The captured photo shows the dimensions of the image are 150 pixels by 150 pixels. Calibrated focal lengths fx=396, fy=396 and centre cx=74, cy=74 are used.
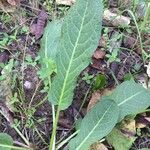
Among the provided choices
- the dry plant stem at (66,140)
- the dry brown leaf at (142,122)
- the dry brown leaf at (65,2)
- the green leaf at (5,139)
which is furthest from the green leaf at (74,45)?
the dry brown leaf at (65,2)

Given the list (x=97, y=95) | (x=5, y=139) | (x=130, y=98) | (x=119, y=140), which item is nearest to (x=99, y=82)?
(x=97, y=95)

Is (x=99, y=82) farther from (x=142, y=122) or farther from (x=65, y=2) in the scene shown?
(x=65, y=2)

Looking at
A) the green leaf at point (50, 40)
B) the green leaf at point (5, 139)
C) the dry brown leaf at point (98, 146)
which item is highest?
the green leaf at point (50, 40)

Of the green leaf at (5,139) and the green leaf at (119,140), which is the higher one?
the green leaf at (5,139)

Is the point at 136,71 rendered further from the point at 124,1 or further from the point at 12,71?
the point at 12,71

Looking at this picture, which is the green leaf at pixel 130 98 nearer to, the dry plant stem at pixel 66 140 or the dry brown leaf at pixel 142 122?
the dry brown leaf at pixel 142 122

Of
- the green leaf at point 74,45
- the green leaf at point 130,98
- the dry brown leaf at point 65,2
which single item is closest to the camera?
the green leaf at point 74,45

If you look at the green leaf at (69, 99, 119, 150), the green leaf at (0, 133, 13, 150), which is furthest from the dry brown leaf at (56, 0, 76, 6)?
the green leaf at (0, 133, 13, 150)

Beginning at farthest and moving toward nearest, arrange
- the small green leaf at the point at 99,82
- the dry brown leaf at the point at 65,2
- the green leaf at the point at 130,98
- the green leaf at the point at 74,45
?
the dry brown leaf at the point at 65,2
the small green leaf at the point at 99,82
the green leaf at the point at 130,98
the green leaf at the point at 74,45
